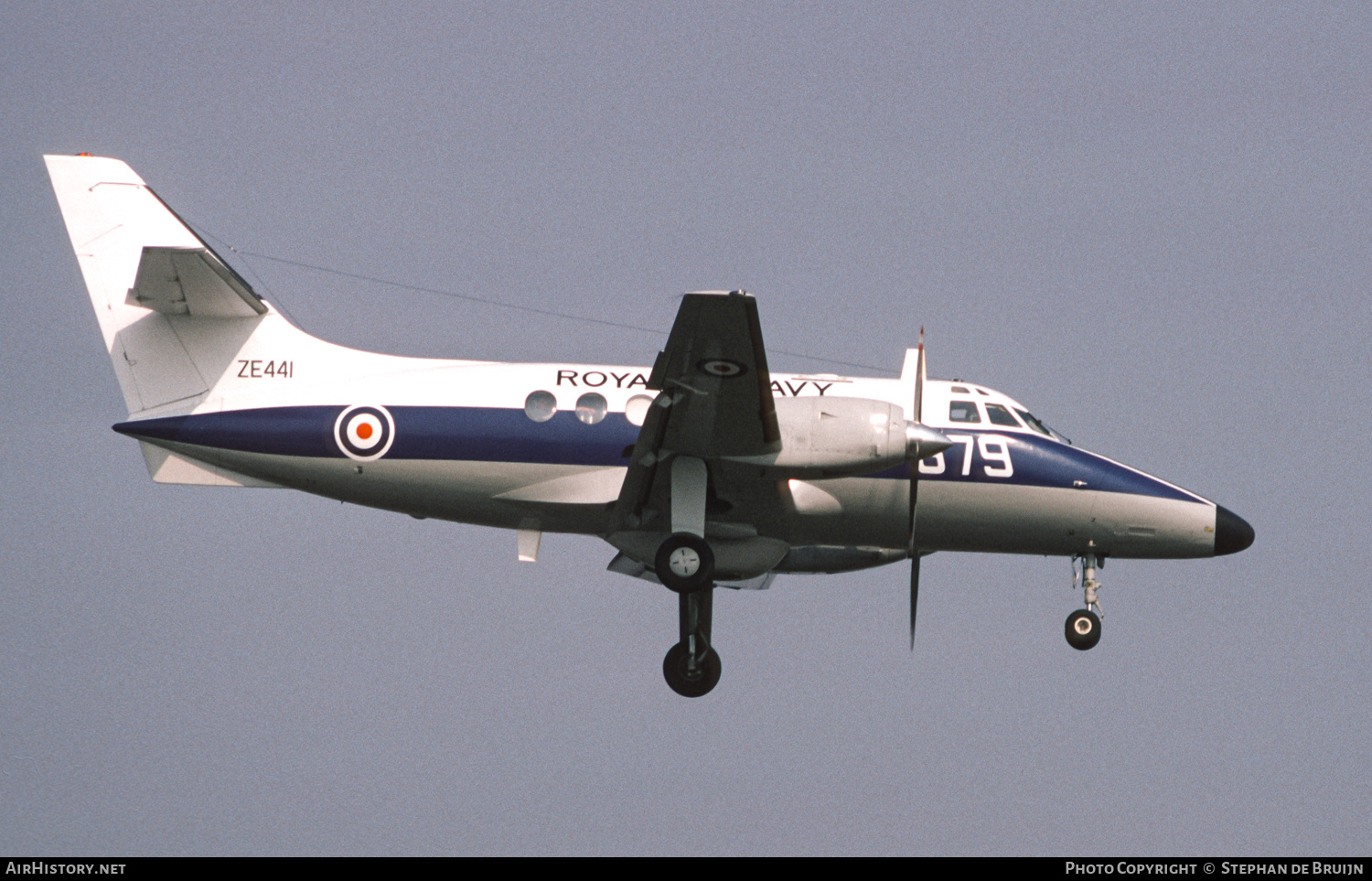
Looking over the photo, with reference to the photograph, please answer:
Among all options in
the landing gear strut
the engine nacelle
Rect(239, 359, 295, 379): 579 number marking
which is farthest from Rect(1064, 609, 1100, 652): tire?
Rect(239, 359, 295, 379): 579 number marking

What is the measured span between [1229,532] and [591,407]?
9578mm

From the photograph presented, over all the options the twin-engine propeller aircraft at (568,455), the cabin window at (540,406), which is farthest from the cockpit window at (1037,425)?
the cabin window at (540,406)

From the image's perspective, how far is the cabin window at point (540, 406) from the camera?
76.6 ft

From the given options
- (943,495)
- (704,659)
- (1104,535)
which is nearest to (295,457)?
(704,659)

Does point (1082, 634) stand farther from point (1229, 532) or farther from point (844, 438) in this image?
point (844, 438)

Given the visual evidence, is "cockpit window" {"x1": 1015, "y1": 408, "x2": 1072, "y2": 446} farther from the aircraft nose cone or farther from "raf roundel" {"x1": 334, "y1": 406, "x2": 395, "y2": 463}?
"raf roundel" {"x1": 334, "y1": 406, "x2": 395, "y2": 463}

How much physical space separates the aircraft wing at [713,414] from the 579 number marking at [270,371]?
5321 millimetres

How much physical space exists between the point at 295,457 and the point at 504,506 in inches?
121

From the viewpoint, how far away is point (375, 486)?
23.5 meters

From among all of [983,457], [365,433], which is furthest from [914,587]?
[365,433]

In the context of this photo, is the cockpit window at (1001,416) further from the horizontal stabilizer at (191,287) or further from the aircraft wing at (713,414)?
the horizontal stabilizer at (191,287)

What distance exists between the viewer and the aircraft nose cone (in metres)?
24.5

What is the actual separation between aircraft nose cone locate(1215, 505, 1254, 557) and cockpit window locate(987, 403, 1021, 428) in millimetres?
3296

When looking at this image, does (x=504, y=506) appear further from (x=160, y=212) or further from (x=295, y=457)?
(x=160, y=212)
